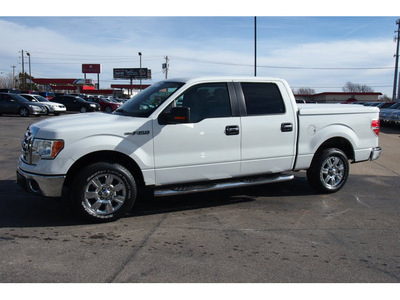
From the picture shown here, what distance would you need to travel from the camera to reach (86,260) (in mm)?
3744

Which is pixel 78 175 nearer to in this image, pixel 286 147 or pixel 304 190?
pixel 286 147

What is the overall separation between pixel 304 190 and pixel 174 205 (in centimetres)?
255

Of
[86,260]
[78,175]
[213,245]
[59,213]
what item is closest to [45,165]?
[78,175]

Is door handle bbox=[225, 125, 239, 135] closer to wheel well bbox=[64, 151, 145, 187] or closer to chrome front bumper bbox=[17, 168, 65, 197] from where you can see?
wheel well bbox=[64, 151, 145, 187]

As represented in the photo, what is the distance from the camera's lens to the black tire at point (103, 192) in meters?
4.68

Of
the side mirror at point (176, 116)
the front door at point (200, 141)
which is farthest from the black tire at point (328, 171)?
the side mirror at point (176, 116)

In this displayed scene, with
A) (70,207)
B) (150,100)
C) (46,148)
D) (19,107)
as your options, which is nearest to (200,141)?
(150,100)

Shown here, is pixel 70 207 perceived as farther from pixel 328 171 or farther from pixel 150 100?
pixel 328 171

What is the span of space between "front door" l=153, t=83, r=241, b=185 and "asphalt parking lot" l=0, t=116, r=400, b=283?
628 millimetres

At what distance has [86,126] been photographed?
4711mm

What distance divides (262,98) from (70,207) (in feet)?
11.1

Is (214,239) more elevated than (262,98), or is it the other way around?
(262,98)

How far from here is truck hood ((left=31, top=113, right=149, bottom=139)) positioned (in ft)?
15.0

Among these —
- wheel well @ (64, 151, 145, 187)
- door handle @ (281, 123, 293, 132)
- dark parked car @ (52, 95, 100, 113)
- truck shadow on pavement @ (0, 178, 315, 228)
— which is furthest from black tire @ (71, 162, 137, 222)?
dark parked car @ (52, 95, 100, 113)
